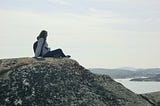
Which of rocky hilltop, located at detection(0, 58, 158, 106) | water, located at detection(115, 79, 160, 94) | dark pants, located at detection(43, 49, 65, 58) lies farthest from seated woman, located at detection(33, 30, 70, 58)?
water, located at detection(115, 79, 160, 94)

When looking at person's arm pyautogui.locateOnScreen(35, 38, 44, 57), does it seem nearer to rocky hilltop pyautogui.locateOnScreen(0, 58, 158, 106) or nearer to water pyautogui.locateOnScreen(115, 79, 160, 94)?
rocky hilltop pyautogui.locateOnScreen(0, 58, 158, 106)

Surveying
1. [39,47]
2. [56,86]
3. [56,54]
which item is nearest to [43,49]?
[39,47]

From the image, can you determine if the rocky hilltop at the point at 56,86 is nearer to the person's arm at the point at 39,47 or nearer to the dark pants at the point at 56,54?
the dark pants at the point at 56,54

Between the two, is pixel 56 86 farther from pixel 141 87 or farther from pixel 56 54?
pixel 141 87

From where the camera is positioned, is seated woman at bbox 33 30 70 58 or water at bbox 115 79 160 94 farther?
water at bbox 115 79 160 94

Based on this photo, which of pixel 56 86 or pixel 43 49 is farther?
pixel 43 49

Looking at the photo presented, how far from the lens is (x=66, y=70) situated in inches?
503

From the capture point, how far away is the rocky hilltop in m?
11.5

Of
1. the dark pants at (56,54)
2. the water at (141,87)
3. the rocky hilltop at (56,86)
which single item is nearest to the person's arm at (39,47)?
the dark pants at (56,54)

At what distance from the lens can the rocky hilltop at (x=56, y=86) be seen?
11.5m

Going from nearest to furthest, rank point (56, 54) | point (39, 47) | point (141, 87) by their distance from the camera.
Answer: point (56, 54)
point (39, 47)
point (141, 87)

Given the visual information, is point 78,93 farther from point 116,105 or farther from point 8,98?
point 8,98

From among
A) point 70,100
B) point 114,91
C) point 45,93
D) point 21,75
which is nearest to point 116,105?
point 114,91

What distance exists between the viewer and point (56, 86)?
11969 millimetres
